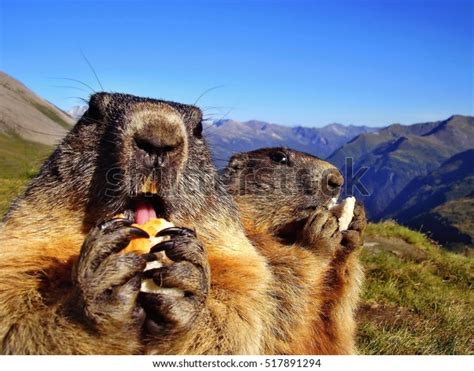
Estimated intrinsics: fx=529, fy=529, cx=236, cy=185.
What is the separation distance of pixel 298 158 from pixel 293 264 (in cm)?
317

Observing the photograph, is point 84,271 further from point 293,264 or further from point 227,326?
point 293,264

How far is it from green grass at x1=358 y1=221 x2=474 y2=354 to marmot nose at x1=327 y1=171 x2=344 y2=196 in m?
1.71

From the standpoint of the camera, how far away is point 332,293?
4535 millimetres

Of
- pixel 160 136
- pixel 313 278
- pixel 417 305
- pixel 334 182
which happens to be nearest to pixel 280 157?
pixel 334 182

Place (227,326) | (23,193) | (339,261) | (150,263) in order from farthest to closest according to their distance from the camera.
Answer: (339,261)
(23,193)
(227,326)
(150,263)

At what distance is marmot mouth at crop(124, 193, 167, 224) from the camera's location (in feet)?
10.7

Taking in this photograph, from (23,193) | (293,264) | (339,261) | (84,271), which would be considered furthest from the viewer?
(339,261)

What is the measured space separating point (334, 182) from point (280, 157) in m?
0.96

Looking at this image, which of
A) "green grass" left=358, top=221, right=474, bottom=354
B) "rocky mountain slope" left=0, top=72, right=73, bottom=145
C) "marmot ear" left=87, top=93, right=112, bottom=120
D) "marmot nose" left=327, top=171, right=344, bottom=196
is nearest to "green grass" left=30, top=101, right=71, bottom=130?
"rocky mountain slope" left=0, top=72, right=73, bottom=145

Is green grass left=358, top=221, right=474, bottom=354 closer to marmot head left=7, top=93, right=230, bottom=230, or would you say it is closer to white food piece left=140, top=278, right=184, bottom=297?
marmot head left=7, top=93, right=230, bottom=230

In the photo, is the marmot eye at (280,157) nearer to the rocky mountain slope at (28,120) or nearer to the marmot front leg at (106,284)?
the rocky mountain slope at (28,120)

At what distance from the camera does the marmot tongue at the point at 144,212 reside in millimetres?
3299

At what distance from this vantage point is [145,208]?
3385mm
